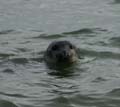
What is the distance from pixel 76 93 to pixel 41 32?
521cm

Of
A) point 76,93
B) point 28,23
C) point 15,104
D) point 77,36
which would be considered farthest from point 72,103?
point 28,23

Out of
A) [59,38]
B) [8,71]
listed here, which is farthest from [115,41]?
[8,71]

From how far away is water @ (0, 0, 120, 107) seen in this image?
6.55m

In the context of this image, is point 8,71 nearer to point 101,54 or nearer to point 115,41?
point 101,54

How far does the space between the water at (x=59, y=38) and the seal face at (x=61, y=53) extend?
19 centimetres

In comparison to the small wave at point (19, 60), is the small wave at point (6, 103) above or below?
below

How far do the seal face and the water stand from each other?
19cm

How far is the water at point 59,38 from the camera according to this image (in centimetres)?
655

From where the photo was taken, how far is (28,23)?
41.1 feet

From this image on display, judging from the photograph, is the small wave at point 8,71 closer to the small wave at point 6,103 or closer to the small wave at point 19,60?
the small wave at point 19,60

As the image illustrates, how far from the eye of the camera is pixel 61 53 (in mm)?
8922

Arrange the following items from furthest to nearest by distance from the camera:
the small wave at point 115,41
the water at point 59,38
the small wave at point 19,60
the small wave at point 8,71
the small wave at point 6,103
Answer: the small wave at point 115,41 → the small wave at point 19,60 → the small wave at point 8,71 → the water at point 59,38 → the small wave at point 6,103

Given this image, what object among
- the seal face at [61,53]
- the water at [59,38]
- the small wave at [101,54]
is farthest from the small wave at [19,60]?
the small wave at [101,54]

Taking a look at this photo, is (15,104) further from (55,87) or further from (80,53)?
(80,53)
